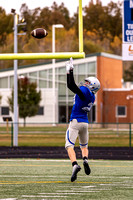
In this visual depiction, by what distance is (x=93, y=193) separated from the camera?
7141 millimetres

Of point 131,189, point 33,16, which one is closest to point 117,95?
point 33,16

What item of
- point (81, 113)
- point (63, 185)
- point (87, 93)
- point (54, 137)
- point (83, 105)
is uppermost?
point (87, 93)

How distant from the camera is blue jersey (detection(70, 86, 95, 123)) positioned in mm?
8392

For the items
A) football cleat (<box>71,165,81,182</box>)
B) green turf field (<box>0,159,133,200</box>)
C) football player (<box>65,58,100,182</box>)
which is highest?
football player (<box>65,58,100,182</box>)

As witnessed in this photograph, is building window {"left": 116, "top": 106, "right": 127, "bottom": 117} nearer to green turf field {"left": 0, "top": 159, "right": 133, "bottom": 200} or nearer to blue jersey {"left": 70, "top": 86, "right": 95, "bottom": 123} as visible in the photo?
green turf field {"left": 0, "top": 159, "right": 133, "bottom": 200}

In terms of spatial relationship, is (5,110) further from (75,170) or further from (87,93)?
(75,170)

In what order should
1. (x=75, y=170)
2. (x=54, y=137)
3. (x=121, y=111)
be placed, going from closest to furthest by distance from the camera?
(x=75, y=170) → (x=54, y=137) → (x=121, y=111)

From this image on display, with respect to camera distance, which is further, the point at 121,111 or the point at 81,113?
the point at 121,111

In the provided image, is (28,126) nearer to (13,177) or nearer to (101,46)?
(13,177)

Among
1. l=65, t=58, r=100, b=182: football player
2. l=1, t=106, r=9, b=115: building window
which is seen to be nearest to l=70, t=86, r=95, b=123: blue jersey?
l=65, t=58, r=100, b=182: football player

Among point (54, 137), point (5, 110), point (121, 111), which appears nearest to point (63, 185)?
point (54, 137)

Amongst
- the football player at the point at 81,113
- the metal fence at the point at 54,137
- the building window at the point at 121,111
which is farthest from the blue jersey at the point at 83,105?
the building window at the point at 121,111

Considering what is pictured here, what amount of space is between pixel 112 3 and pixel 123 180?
97.1m

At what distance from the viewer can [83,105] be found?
8.46 m
